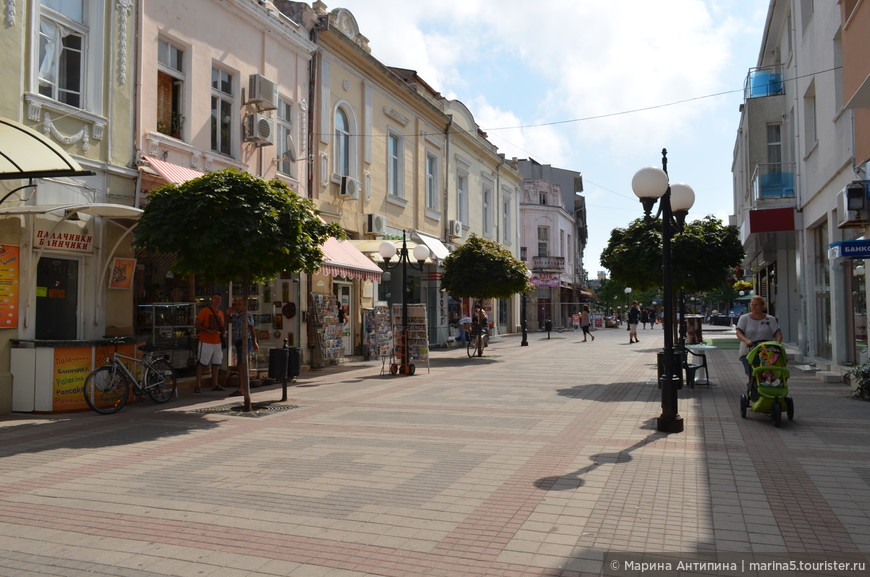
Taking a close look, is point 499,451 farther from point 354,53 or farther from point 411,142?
point 411,142

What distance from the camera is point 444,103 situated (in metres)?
27.6

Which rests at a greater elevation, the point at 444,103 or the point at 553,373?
the point at 444,103

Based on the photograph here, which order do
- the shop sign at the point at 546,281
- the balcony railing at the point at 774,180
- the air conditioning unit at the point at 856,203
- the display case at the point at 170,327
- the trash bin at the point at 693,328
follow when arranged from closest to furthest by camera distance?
the air conditioning unit at the point at 856,203 < the display case at the point at 170,327 < the balcony railing at the point at 774,180 < the trash bin at the point at 693,328 < the shop sign at the point at 546,281

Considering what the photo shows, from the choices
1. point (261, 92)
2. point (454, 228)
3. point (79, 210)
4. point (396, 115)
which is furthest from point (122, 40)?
point (454, 228)

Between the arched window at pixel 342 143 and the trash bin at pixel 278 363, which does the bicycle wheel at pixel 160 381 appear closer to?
the trash bin at pixel 278 363

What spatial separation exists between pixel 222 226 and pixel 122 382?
309 cm

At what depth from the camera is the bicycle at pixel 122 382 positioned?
1010 cm

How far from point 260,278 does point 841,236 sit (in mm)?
11360

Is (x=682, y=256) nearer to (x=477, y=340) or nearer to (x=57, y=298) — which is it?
(x=477, y=340)

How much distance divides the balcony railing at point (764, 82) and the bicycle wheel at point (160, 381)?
1772 cm

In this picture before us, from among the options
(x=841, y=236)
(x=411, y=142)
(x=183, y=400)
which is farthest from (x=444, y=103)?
(x=183, y=400)

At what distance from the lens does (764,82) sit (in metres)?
20.1

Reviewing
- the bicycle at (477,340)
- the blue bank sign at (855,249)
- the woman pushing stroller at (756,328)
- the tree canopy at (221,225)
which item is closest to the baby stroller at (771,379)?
the woman pushing stroller at (756,328)

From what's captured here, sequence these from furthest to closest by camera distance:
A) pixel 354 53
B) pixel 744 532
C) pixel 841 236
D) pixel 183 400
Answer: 1. pixel 354 53
2. pixel 841 236
3. pixel 183 400
4. pixel 744 532
